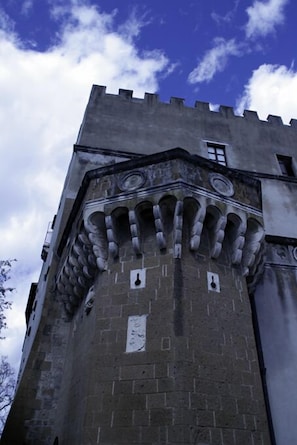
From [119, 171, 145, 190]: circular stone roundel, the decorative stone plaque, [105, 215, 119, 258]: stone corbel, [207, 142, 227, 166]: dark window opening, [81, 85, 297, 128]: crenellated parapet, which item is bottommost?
the decorative stone plaque

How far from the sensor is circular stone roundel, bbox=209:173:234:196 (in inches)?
329

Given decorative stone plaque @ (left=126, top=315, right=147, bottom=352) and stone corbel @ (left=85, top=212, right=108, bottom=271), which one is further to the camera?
stone corbel @ (left=85, top=212, right=108, bottom=271)

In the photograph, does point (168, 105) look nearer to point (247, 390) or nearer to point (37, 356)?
point (37, 356)

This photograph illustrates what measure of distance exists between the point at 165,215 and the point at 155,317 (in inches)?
83.4

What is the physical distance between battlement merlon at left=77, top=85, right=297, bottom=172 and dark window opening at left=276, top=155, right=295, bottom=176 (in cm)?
30

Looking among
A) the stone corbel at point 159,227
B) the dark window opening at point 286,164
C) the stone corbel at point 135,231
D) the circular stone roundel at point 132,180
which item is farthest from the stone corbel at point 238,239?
the dark window opening at point 286,164

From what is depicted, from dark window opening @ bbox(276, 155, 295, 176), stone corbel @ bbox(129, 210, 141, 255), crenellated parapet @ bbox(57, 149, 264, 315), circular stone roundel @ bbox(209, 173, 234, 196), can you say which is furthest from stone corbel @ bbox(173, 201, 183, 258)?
dark window opening @ bbox(276, 155, 295, 176)

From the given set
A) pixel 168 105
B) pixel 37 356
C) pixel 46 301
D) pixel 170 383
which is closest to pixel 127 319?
pixel 170 383

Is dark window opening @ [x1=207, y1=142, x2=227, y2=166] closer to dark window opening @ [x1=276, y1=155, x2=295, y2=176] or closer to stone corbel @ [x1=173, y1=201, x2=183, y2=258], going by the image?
dark window opening @ [x1=276, y1=155, x2=295, y2=176]

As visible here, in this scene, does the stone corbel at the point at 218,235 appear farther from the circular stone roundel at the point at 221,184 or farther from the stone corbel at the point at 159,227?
the stone corbel at the point at 159,227

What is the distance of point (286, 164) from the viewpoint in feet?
50.9

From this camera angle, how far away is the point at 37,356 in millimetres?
8797

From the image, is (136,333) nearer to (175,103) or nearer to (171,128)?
(171,128)

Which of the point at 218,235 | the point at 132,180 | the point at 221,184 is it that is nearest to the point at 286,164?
the point at 221,184
